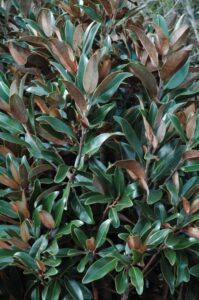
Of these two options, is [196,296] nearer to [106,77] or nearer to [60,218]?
[60,218]

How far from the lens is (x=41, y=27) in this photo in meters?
1.57

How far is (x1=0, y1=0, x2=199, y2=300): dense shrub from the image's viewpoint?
3.81ft

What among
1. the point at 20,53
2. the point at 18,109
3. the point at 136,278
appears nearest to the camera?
the point at 136,278

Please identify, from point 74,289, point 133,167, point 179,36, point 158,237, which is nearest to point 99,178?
point 133,167

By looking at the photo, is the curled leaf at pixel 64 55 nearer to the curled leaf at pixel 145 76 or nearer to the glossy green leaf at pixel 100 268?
the curled leaf at pixel 145 76

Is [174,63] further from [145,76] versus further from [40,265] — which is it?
[40,265]

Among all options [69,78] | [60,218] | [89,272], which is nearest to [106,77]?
[69,78]

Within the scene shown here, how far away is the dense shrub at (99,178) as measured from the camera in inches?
45.8

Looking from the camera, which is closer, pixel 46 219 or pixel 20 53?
pixel 46 219

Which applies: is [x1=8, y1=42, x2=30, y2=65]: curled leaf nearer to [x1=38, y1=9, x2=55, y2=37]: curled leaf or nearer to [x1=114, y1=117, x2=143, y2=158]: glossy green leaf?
[x1=38, y1=9, x2=55, y2=37]: curled leaf

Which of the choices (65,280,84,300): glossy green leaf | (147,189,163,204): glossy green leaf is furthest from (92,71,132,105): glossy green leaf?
(65,280,84,300): glossy green leaf

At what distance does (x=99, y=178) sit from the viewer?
121 centimetres

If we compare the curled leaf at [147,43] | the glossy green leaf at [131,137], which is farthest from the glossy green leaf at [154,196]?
the curled leaf at [147,43]

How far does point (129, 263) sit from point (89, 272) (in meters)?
0.11
